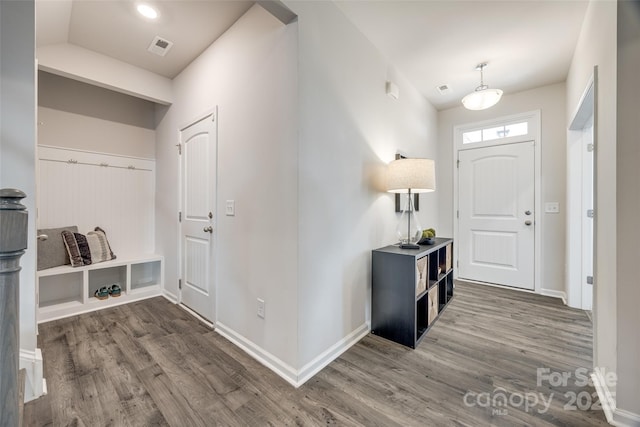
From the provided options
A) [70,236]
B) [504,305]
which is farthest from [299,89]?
[504,305]

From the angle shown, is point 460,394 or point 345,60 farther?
point 345,60

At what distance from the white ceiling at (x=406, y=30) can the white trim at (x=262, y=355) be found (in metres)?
2.51

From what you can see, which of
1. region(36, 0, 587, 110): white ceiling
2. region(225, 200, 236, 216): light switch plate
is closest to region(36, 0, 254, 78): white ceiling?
region(36, 0, 587, 110): white ceiling

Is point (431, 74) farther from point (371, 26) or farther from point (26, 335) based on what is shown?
point (26, 335)

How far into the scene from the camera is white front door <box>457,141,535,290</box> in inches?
135

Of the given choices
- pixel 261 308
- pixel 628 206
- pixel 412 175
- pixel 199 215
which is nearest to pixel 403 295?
pixel 412 175

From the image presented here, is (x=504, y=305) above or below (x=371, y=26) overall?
below

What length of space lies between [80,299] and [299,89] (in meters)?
3.14

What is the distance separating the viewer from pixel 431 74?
3.04 m

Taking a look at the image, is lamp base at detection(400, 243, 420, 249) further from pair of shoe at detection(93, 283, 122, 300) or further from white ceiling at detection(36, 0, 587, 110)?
pair of shoe at detection(93, 283, 122, 300)

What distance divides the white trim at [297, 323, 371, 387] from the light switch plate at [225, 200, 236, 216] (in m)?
1.26

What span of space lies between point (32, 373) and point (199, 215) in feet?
4.96

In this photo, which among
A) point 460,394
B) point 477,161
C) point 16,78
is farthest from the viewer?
point 477,161

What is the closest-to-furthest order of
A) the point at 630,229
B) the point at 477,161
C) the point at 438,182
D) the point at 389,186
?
the point at 630,229
the point at 389,186
the point at 477,161
the point at 438,182
